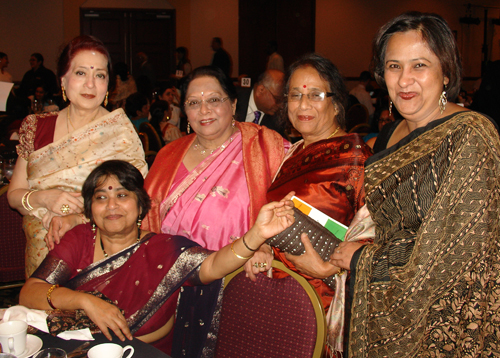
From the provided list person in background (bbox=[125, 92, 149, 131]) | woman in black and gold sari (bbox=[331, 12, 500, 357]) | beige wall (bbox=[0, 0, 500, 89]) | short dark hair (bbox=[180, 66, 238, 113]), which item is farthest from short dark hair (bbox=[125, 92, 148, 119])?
beige wall (bbox=[0, 0, 500, 89])

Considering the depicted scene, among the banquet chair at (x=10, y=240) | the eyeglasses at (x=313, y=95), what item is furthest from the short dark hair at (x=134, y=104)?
the eyeglasses at (x=313, y=95)

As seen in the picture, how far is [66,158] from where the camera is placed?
2000mm

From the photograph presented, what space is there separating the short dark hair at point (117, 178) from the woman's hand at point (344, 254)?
2.76ft

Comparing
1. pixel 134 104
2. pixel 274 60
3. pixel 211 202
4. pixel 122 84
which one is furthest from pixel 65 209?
pixel 274 60

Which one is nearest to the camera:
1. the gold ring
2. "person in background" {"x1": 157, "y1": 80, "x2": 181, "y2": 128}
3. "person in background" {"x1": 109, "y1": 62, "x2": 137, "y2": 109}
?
the gold ring

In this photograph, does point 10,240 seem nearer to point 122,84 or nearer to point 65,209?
point 65,209

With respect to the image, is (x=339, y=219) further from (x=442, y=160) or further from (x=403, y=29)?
(x=403, y=29)

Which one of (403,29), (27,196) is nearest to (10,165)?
(27,196)

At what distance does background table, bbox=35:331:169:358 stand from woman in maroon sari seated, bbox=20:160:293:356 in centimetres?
11

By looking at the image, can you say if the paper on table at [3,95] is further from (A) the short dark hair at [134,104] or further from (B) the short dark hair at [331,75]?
(B) the short dark hair at [331,75]

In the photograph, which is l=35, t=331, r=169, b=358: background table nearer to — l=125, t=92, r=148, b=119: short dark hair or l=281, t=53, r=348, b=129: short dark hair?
l=281, t=53, r=348, b=129: short dark hair

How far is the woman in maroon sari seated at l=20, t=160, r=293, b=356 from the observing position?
1.50m

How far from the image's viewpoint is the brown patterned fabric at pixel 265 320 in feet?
4.84

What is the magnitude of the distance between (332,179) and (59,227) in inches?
45.4
